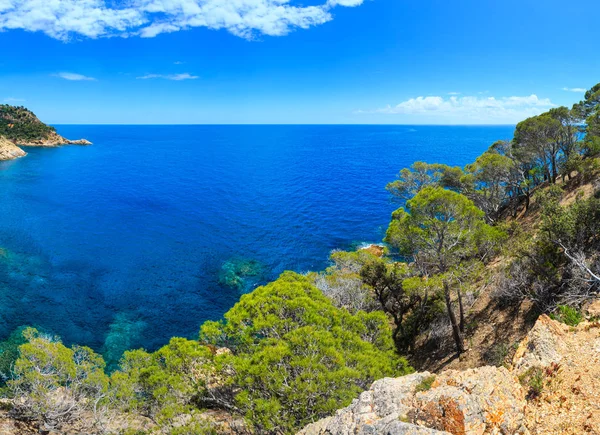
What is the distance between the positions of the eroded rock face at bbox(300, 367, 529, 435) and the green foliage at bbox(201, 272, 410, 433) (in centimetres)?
334

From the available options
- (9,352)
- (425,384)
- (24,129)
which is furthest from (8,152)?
(425,384)

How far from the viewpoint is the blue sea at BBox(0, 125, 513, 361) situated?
120 ft

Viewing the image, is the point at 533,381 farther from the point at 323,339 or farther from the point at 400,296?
the point at 400,296

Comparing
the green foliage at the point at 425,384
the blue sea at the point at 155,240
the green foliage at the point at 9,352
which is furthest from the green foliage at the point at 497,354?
the green foliage at the point at 9,352

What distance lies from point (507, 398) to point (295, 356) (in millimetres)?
8881

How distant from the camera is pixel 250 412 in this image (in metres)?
14.9

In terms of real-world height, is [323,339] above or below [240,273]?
above

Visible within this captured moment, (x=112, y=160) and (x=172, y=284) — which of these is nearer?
(x=172, y=284)

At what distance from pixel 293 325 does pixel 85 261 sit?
140 ft

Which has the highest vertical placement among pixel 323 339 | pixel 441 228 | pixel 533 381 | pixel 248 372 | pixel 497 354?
pixel 441 228

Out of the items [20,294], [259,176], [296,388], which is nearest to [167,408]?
[296,388]

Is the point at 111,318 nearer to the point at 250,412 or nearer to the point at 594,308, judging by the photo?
the point at 250,412

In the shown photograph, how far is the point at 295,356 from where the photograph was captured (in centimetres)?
1587

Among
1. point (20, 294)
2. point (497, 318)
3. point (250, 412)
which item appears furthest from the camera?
point (20, 294)
